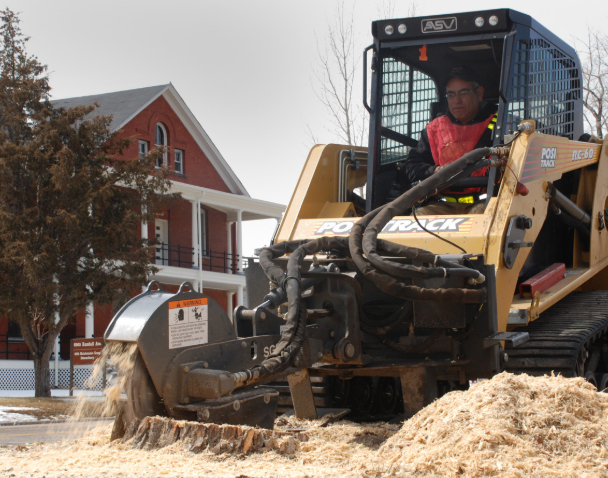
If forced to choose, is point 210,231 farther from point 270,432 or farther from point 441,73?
point 270,432

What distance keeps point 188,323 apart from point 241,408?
61 centimetres

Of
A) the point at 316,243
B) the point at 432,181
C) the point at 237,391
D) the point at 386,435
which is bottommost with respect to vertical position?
the point at 386,435

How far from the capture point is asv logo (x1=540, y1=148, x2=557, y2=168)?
278 inches

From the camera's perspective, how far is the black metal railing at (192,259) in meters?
32.1

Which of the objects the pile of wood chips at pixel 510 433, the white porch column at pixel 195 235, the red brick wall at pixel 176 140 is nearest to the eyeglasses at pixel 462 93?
the pile of wood chips at pixel 510 433

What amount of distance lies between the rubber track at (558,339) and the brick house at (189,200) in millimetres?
23257

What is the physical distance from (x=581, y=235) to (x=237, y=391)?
4.33 metres

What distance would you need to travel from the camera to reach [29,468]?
4625 millimetres

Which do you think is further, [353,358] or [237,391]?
[353,358]

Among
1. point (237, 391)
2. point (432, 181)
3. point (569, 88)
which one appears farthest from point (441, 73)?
point (237, 391)

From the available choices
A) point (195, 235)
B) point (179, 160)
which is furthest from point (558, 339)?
point (179, 160)

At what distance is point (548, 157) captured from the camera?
7180 millimetres

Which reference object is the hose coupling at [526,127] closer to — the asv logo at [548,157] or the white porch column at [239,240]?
the asv logo at [548,157]

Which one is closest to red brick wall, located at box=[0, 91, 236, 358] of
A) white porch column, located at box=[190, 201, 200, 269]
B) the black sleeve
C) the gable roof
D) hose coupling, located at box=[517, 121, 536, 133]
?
the gable roof
